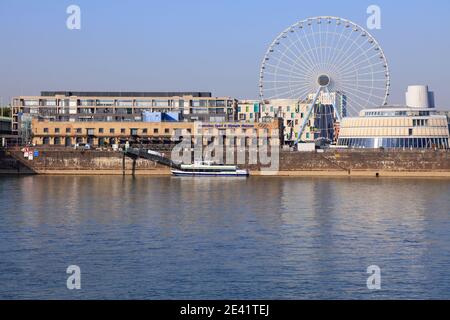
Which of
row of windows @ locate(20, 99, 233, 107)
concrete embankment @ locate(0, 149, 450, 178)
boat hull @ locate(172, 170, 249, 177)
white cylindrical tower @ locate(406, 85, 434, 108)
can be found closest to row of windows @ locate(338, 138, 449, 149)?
concrete embankment @ locate(0, 149, 450, 178)

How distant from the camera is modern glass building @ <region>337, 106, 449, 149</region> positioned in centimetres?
11150

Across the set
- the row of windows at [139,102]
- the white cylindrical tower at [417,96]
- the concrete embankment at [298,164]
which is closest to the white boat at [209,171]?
the concrete embankment at [298,164]

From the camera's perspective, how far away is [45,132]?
122 metres

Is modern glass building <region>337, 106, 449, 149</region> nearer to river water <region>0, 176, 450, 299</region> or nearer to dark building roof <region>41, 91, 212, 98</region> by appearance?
river water <region>0, 176, 450, 299</region>

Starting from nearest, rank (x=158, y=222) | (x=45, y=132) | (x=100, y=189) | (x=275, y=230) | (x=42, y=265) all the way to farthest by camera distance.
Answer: (x=42, y=265) → (x=275, y=230) → (x=158, y=222) → (x=100, y=189) → (x=45, y=132)

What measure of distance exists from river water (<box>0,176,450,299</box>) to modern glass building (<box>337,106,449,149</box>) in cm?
3691

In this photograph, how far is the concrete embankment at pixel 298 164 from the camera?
4141 inches

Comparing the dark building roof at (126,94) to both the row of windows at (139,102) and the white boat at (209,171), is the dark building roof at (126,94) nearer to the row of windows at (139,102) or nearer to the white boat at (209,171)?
the row of windows at (139,102)

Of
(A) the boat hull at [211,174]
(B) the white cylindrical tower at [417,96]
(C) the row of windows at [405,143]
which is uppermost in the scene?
(B) the white cylindrical tower at [417,96]

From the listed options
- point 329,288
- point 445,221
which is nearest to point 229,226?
point 445,221

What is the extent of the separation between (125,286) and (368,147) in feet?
275

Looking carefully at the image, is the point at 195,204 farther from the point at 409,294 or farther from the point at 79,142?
the point at 79,142

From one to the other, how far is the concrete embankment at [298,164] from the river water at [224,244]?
100 ft

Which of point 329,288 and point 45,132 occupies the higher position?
point 45,132
